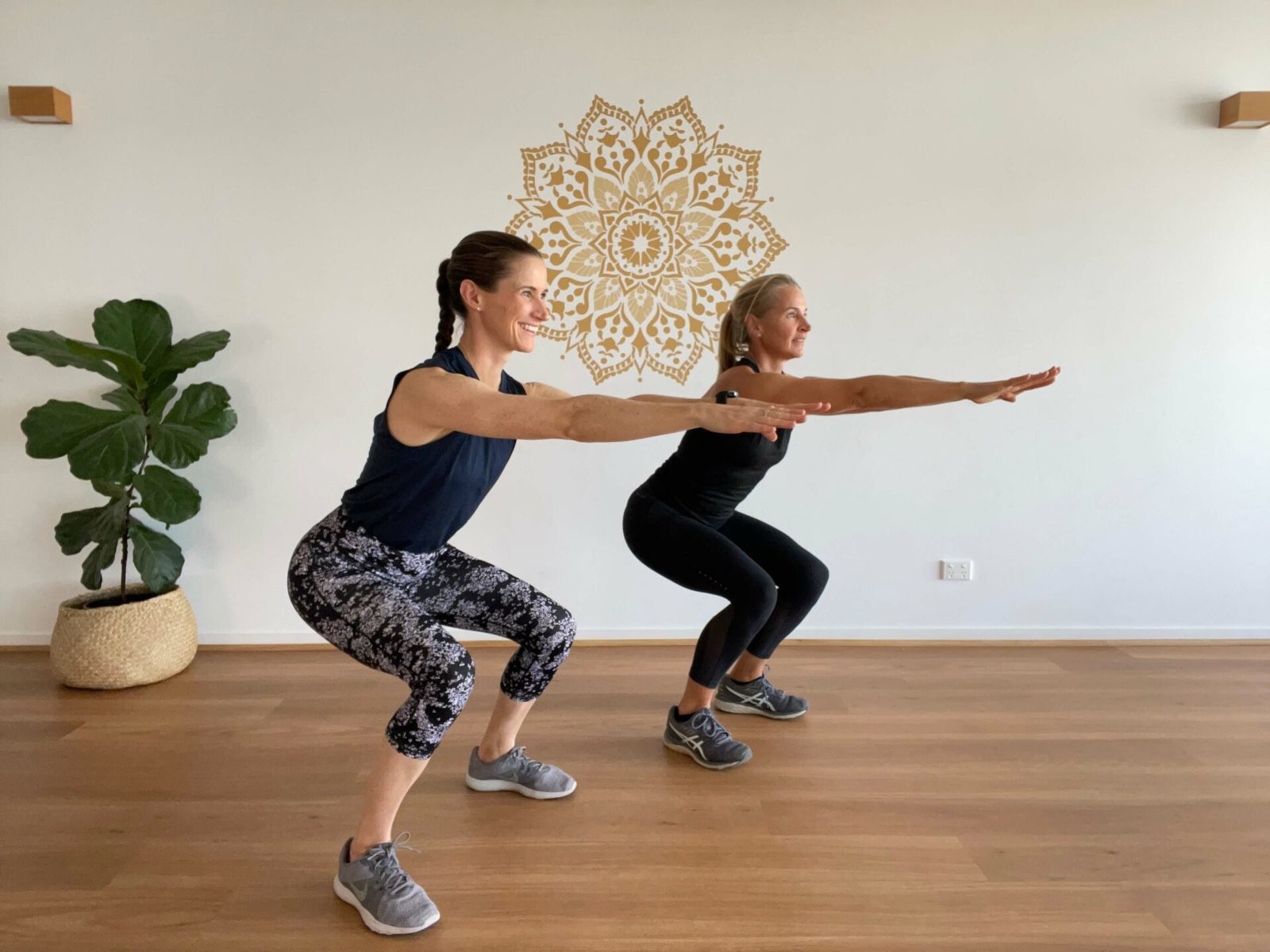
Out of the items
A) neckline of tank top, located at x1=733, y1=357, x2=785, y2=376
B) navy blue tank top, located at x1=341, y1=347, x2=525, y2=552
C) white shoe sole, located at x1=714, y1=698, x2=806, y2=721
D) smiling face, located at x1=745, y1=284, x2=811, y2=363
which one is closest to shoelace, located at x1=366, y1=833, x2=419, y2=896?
navy blue tank top, located at x1=341, y1=347, x2=525, y2=552

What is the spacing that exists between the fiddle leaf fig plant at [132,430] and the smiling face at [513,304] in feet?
5.31

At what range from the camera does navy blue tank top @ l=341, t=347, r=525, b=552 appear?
1854 mm

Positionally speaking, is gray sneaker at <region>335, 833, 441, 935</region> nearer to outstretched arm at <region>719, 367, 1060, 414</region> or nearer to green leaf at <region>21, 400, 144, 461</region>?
outstretched arm at <region>719, 367, 1060, 414</region>

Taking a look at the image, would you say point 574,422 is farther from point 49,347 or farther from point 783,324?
point 49,347

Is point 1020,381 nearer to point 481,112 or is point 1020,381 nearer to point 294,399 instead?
point 481,112

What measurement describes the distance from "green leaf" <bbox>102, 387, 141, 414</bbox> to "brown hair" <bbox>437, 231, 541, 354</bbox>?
5.51 feet

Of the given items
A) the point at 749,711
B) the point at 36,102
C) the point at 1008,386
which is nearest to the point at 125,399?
the point at 36,102

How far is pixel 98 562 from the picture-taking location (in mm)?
3146

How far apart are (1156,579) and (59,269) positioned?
4.34 metres

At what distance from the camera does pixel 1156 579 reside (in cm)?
366

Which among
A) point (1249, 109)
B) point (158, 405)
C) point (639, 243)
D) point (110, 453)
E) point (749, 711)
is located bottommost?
point (749, 711)

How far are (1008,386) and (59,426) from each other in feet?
9.32

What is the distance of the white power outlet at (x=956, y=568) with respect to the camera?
365cm

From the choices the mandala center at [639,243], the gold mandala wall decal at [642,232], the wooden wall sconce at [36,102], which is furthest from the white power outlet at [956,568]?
the wooden wall sconce at [36,102]
